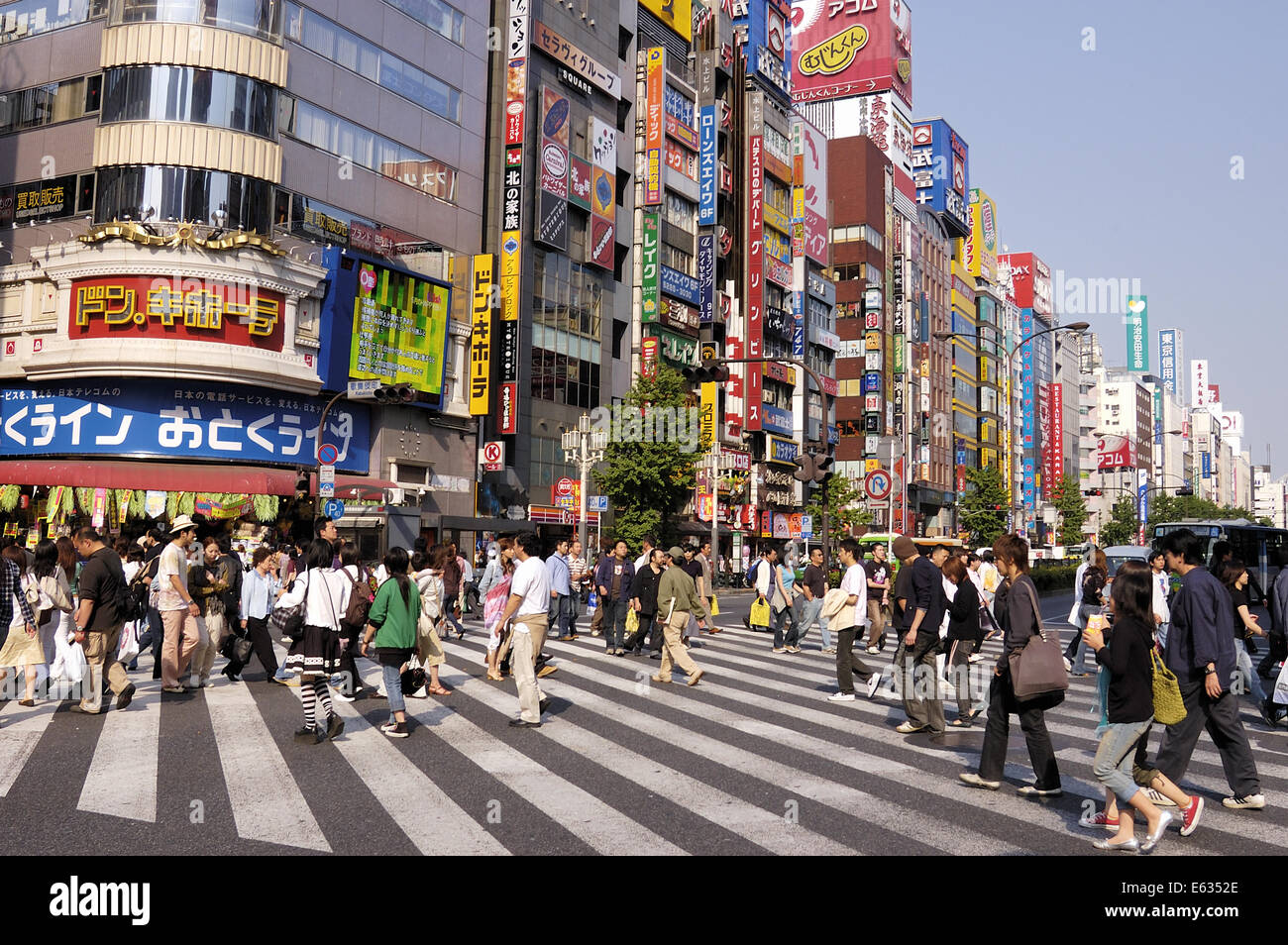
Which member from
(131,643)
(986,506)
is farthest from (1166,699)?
(986,506)

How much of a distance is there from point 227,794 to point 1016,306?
125806 mm

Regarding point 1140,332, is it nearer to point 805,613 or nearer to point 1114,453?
point 1114,453

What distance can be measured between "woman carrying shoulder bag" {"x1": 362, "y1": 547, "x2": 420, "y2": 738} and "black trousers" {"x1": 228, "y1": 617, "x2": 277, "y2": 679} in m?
3.72

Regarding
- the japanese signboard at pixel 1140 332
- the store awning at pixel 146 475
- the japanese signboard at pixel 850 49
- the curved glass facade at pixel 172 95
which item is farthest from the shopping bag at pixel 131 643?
the japanese signboard at pixel 1140 332

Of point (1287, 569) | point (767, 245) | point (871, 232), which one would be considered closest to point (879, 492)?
point (1287, 569)

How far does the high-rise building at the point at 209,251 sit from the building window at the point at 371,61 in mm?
103

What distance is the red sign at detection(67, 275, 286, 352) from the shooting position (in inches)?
1121

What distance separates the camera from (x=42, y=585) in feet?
33.8

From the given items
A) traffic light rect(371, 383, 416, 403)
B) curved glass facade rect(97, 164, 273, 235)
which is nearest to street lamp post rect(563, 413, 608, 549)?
traffic light rect(371, 383, 416, 403)

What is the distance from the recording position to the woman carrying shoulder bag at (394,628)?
9.41 m

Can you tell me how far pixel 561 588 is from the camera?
48.4 ft

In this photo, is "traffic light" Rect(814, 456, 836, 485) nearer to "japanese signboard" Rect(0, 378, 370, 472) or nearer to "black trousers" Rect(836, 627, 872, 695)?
"black trousers" Rect(836, 627, 872, 695)

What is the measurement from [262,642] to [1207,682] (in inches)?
402
